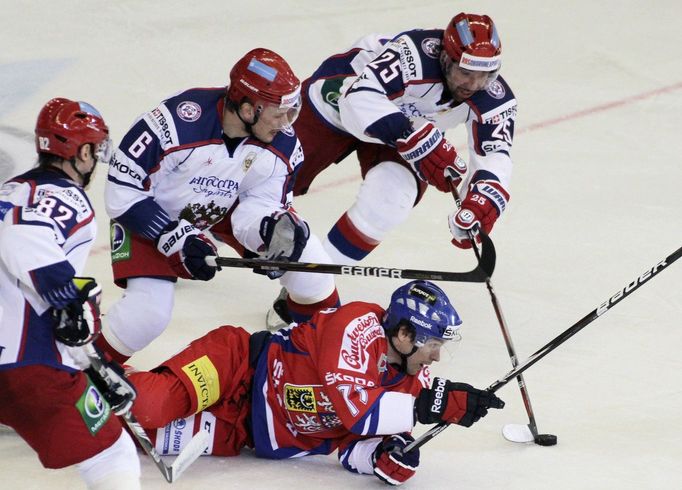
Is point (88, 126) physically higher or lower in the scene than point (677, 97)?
higher

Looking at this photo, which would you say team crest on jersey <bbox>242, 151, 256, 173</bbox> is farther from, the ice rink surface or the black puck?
the black puck

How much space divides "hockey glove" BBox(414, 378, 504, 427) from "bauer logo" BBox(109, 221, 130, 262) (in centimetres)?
110

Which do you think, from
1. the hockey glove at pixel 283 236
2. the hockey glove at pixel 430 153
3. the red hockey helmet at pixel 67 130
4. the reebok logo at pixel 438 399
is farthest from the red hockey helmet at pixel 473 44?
the red hockey helmet at pixel 67 130

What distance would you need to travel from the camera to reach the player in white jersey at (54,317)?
9.64 feet

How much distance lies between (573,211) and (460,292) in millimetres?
946

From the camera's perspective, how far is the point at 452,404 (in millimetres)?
3574

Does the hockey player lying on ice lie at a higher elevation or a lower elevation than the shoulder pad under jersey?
lower

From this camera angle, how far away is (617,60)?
7457 millimetres

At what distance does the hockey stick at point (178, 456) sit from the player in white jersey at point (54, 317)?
0.20 metres

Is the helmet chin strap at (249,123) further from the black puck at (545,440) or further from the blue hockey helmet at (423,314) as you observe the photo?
the black puck at (545,440)

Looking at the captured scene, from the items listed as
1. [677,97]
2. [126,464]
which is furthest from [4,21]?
[126,464]

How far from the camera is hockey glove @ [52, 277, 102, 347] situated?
300 cm

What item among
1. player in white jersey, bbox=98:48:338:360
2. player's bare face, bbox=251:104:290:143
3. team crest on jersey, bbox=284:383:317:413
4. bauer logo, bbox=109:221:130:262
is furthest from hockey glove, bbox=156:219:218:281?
team crest on jersey, bbox=284:383:317:413

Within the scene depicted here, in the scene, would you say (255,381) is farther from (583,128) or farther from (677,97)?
(677,97)
